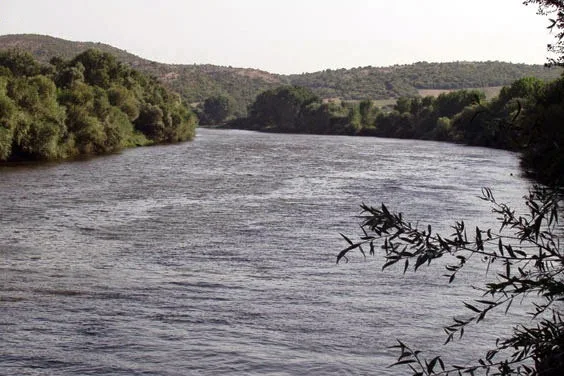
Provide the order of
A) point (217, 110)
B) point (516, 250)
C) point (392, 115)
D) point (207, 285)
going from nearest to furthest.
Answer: point (516, 250)
point (207, 285)
point (392, 115)
point (217, 110)

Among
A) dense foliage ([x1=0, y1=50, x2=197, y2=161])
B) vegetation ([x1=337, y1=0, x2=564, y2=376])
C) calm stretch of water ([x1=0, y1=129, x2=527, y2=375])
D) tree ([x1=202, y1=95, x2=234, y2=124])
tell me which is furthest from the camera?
tree ([x1=202, y1=95, x2=234, y2=124])

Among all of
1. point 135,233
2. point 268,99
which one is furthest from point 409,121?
point 135,233

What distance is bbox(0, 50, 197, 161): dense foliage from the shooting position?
1999 inches

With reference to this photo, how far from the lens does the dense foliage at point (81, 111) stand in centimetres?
5078

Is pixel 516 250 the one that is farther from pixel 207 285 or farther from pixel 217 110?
pixel 217 110

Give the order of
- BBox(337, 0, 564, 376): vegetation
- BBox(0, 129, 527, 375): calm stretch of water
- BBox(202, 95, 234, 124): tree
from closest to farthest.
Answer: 1. BBox(337, 0, 564, 376): vegetation
2. BBox(0, 129, 527, 375): calm stretch of water
3. BBox(202, 95, 234, 124): tree

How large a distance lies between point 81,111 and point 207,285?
1793 inches

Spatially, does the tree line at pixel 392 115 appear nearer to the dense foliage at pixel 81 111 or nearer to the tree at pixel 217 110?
the tree at pixel 217 110

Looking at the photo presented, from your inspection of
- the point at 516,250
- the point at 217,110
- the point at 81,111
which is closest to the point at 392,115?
the point at 217,110

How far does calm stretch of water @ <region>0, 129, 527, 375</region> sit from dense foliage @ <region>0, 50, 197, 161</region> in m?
15.3

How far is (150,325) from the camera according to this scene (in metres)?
13.8

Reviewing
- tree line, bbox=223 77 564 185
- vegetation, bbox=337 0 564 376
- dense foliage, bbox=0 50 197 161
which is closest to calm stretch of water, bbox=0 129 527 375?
vegetation, bbox=337 0 564 376

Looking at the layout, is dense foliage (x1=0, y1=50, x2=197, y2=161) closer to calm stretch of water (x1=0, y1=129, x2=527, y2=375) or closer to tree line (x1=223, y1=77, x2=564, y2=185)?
calm stretch of water (x1=0, y1=129, x2=527, y2=375)

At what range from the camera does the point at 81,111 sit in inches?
2350
